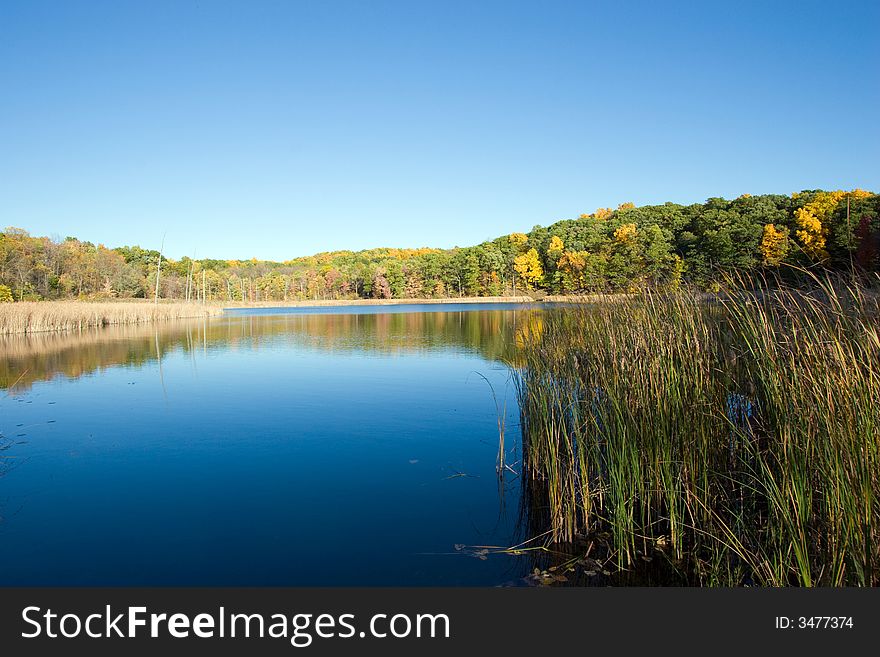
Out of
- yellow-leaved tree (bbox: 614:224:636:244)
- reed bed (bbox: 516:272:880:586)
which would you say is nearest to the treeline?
yellow-leaved tree (bbox: 614:224:636:244)

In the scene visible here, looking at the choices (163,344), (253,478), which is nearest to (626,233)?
(163,344)

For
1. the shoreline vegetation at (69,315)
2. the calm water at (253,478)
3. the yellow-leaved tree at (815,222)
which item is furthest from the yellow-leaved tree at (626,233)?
the calm water at (253,478)

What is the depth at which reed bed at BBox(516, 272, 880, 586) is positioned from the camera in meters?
2.54

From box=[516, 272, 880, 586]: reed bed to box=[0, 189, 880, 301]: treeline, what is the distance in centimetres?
126

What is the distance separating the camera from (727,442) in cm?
377

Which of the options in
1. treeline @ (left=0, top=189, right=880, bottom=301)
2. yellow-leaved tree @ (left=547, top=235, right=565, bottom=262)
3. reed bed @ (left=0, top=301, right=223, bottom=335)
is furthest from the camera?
yellow-leaved tree @ (left=547, top=235, right=565, bottom=262)

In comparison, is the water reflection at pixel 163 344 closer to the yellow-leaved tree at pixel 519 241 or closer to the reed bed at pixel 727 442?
the reed bed at pixel 727 442

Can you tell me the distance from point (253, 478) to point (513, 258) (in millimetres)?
71165

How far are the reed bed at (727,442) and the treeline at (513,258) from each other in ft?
4.14

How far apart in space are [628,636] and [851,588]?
1027 mm

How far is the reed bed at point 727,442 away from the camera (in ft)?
8.35

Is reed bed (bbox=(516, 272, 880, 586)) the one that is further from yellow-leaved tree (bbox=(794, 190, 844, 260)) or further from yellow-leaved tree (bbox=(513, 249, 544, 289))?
yellow-leaved tree (bbox=(513, 249, 544, 289))

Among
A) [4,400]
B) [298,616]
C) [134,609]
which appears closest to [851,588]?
[298,616]

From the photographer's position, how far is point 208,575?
3.58 metres
